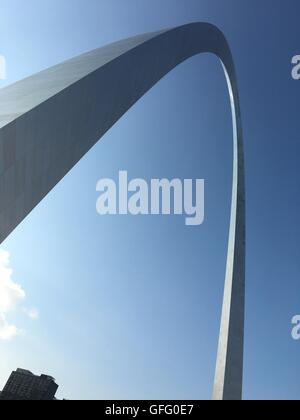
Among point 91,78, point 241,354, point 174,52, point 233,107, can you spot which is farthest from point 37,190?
point 233,107

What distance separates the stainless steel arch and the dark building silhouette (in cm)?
11998

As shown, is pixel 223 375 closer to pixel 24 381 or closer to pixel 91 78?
pixel 91 78

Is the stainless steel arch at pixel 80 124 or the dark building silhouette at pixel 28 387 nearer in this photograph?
the stainless steel arch at pixel 80 124

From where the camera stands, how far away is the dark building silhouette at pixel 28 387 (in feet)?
403

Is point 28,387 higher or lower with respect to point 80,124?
higher

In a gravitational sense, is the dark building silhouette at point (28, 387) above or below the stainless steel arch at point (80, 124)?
above

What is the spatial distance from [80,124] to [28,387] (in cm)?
13346

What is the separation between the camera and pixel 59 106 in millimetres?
7898

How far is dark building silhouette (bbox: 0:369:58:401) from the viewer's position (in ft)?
403

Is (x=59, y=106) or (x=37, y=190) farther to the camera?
(x=37, y=190)

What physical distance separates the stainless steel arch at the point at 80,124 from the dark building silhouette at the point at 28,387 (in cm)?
11998

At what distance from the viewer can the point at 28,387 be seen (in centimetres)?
12706
